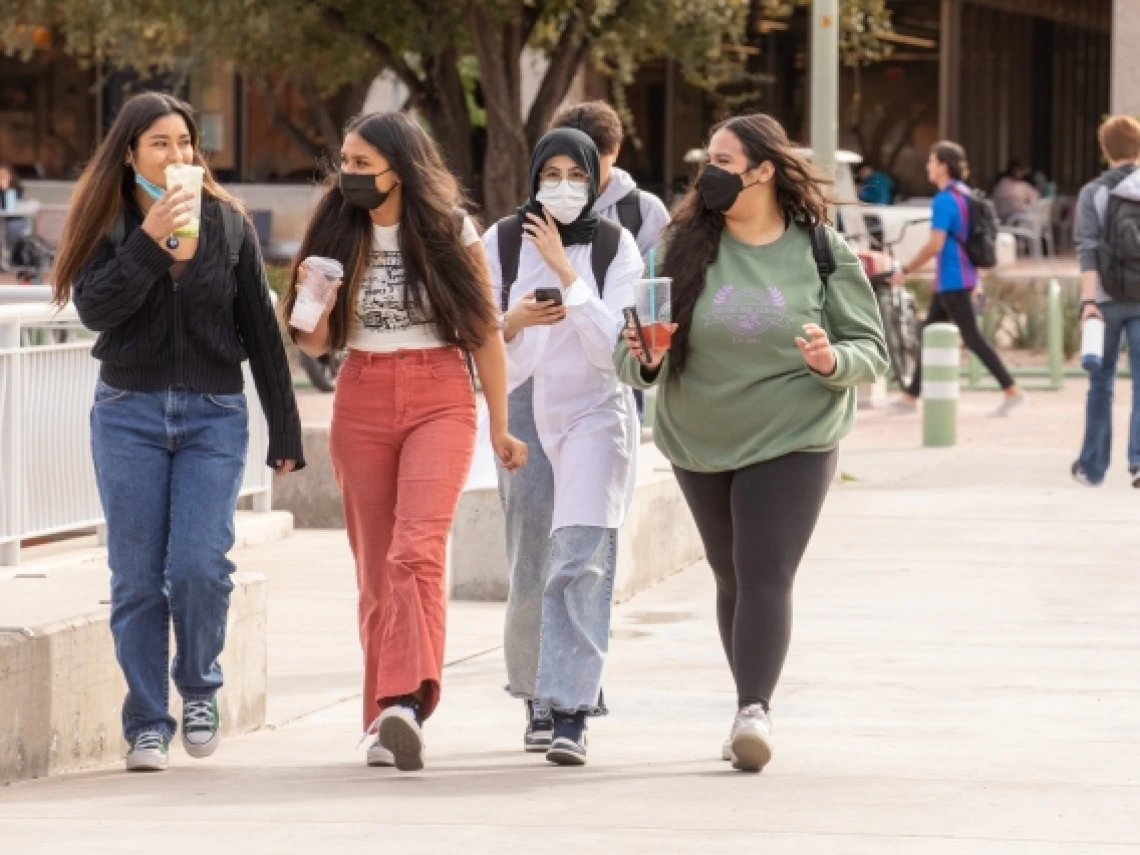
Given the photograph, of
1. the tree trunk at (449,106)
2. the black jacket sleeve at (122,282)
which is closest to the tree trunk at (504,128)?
the tree trunk at (449,106)

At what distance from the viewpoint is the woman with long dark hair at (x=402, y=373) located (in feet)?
21.0

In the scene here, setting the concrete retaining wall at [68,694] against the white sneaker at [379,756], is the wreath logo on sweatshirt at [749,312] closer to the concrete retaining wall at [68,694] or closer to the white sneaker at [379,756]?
the white sneaker at [379,756]

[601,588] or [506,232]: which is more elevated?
[506,232]

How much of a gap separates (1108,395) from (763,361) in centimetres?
673

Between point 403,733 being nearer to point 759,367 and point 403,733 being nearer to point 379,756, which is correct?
point 379,756

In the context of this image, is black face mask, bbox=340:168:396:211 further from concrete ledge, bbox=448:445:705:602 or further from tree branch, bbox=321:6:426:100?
tree branch, bbox=321:6:426:100

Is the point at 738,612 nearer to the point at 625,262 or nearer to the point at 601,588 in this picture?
the point at 601,588

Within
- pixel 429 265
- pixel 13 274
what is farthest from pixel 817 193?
pixel 13 274

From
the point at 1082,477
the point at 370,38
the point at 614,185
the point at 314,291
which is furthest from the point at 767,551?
the point at 370,38

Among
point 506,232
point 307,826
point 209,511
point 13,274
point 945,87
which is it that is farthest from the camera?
point 945,87

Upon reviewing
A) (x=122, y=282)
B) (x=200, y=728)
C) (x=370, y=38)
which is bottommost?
(x=200, y=728)

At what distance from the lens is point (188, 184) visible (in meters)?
6.16

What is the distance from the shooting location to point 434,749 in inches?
271

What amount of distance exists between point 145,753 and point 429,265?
141cm
